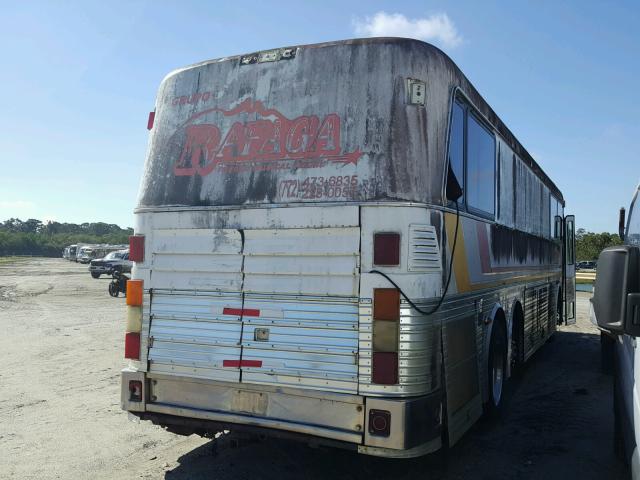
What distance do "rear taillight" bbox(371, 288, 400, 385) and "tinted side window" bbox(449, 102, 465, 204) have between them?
125 cm

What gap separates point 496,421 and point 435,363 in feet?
8.54

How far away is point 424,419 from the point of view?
12.5 ft

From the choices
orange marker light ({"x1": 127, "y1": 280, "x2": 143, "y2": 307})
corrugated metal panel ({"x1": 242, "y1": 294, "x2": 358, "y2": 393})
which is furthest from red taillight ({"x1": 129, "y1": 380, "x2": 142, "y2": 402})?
corrugated metal panel ({"x1": 242, "y1": 294, "x2": 358, "y2": 393})

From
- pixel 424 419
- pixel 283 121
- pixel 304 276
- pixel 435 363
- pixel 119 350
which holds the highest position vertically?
pixel 283 121

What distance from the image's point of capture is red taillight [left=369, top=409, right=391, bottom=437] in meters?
3.70

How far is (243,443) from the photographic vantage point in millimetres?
5254

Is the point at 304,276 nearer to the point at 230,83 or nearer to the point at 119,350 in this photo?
the point at 230,83

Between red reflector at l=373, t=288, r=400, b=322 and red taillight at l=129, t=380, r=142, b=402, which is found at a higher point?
red reflector at l=373, t=288, r=400, b=322

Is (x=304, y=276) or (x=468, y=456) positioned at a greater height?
(x=304, y=276)

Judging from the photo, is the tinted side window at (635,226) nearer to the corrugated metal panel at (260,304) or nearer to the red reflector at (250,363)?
the corrugated metal panel at (260,304)

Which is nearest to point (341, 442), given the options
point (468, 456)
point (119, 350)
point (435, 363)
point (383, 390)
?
point (383, 390)

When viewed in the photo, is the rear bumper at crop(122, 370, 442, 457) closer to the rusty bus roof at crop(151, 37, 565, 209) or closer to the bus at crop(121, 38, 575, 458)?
the bus at crop(121, 38, 575, 458)

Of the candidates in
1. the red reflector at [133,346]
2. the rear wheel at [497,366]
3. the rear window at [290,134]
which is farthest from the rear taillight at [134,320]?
the rear wheel at [497,366]

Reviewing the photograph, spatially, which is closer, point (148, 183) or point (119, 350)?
point (148, 183)
